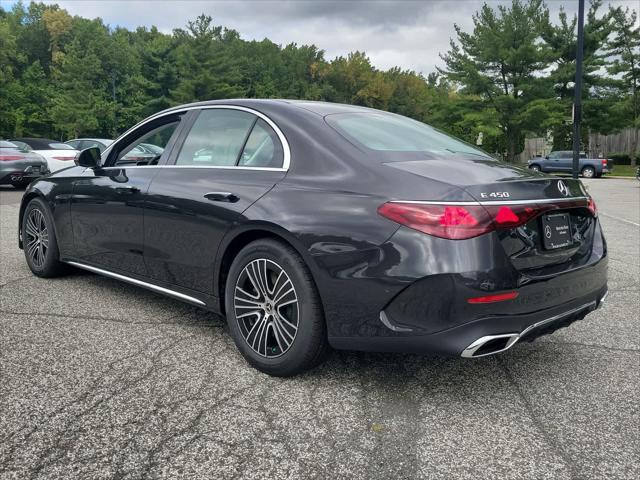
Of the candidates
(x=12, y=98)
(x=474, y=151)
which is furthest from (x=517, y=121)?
(x=12, y=98)

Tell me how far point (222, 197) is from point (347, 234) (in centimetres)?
94

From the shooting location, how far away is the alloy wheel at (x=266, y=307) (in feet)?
10.1

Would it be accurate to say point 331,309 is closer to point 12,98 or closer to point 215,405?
point 215,405

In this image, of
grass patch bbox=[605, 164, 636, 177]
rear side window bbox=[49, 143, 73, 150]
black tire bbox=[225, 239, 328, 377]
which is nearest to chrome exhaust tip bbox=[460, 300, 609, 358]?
black tire bbox=[225, 239, 328, 377]

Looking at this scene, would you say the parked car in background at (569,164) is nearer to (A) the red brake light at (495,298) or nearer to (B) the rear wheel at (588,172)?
(B) the rear wheel at (588,172)

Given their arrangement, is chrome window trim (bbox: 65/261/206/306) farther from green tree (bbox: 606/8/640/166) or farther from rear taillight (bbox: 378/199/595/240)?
green tree (bbox: 606/8/640/166)

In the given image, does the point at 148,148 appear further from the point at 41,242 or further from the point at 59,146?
the point at 59,146

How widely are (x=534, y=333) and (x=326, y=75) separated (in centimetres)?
8971

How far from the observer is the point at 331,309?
Result: 9.45 feet

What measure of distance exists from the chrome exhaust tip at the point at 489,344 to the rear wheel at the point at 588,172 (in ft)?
99.3

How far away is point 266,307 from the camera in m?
3.18

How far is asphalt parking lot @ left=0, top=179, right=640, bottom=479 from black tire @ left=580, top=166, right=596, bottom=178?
2845cm

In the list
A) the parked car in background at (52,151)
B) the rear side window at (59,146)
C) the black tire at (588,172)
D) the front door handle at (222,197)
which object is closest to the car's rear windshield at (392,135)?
the front door handle at (222,197)

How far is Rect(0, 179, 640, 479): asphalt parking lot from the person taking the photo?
2346mm
